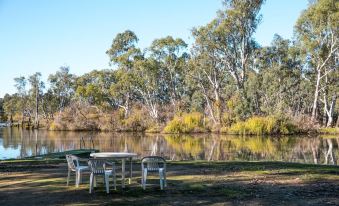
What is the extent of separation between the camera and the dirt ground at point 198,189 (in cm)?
791

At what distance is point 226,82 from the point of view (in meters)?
67.0

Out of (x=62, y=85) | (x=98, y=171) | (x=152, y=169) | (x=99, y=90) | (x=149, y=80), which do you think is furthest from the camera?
(x=62, y=85)

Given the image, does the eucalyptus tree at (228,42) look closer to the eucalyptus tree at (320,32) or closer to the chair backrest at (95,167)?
the eucalyptus tree at (320,32)

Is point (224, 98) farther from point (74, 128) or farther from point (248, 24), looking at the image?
point (74, 128)

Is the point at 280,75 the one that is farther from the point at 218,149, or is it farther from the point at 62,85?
the point at 62,85

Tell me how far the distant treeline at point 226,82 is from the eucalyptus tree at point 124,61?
0.50 feet

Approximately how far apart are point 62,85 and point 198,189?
80.7 meters

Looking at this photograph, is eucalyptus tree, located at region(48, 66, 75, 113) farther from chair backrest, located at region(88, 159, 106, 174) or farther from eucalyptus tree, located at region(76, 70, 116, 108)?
chair backrest, located at region(88, 159, 106, 174)

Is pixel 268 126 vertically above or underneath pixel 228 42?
underneath

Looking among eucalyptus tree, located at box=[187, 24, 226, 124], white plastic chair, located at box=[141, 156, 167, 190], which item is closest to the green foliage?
eucalyptus tree, located at box=[187, 24, 226, 124]

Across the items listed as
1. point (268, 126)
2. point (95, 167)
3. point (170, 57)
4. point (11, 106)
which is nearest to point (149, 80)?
point (170, 57)

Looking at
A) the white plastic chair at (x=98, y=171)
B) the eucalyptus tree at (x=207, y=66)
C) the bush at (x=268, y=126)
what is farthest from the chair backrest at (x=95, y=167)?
the eucalyptus tree at (x=207, y=66)

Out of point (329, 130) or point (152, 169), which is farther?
point (329, 130)

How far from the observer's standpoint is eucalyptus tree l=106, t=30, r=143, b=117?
199ft
